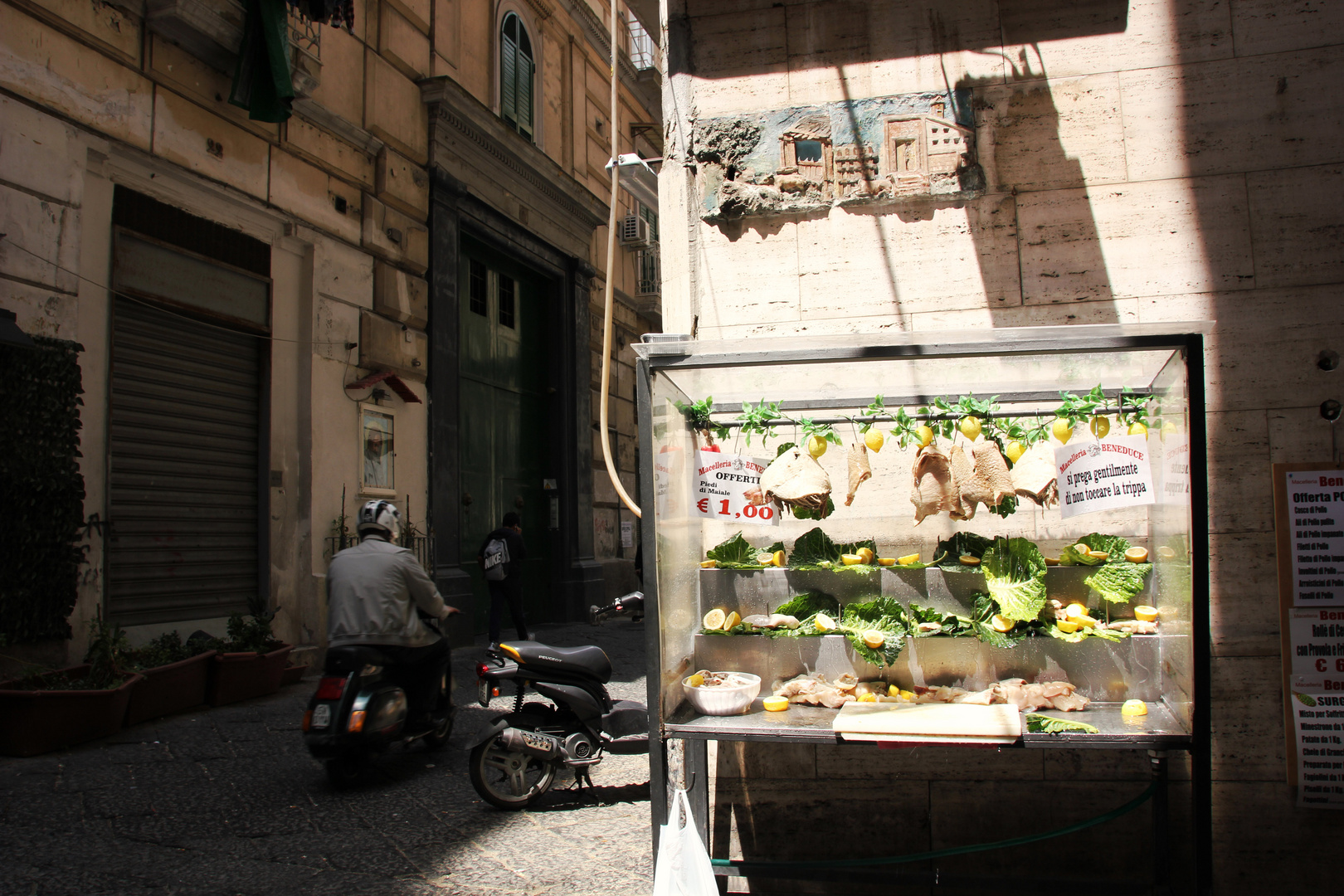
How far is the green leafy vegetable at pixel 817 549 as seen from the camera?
158 inches

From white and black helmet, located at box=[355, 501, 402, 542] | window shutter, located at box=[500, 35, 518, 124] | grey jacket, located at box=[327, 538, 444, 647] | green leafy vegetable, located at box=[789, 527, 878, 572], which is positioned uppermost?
window shutter, located at box=[500, 35, 518, 124]

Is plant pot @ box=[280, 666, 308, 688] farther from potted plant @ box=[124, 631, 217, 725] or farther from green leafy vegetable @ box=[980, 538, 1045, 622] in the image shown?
green leafy vegetable @ box=[980, 538, 1045, 622]

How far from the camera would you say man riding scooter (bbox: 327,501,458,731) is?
5246mm

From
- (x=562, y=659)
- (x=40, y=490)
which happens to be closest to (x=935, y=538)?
(x=562, y=659)

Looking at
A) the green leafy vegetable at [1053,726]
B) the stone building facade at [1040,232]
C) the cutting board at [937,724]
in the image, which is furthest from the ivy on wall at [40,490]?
the green leafy vegetable at [1053,726]

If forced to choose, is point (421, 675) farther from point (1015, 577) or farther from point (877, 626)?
point (1015, 577)

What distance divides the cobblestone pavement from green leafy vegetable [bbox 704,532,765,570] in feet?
4.77

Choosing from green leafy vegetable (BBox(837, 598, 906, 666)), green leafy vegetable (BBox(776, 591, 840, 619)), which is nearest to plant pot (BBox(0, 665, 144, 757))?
green leafy vegetable (BBox(776, 591, 840, 619))

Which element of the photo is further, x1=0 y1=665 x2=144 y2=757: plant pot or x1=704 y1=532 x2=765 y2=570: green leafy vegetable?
x1=0 y1=665 x2=144 y2=757: plant pot

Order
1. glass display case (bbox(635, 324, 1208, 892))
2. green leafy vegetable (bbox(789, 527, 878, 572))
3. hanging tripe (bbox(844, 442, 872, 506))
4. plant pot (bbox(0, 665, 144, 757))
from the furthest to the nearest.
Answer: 1. plant pot (bbox(0, 665, 144, 757))
2. green leafy vegetable (bbox(789, 527, 878, 572))
3. hanging tripe (bbox(844, 442, 872, 506))
4. glass display case (bbox(635, 324, 1208, 892))

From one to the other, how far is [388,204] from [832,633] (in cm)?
864

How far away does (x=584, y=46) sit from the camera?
1571 centimetres

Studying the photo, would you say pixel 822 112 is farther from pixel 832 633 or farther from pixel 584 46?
pixel 584 46

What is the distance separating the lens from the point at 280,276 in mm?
9000
